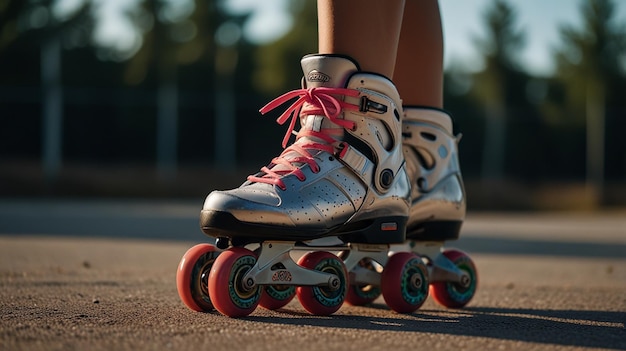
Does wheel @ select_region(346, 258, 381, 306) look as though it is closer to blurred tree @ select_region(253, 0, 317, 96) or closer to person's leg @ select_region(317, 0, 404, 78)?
person's leg @ select_region(317, 0, 404, 78)

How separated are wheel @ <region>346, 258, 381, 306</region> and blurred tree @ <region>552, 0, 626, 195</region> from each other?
22.2 m

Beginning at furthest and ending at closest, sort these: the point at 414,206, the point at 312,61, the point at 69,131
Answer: the point at 69,131 → the point at 414,206 → the point at 312,61

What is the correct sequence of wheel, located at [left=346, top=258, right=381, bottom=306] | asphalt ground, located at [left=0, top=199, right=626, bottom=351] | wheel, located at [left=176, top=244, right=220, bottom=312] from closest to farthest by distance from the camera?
A: asphalt ground, located at [left=0, top=199, right=626, bottom=351]
wheel, located at [left=176, top=244, right=220, bottom=312]
wheel, located at [left=346, top=258, right=381, bottom=306]

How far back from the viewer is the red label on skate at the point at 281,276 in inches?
77.7

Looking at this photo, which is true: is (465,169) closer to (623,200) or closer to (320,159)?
(623,200)

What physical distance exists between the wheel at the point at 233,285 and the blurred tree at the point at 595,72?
895 inches

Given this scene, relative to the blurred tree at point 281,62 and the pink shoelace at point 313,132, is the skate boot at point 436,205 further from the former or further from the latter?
the blurred tree at point 281,62

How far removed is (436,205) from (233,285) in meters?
0.85

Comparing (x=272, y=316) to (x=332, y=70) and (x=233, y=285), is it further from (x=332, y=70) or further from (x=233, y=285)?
(x=332, y=70)

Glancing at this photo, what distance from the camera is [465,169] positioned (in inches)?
928

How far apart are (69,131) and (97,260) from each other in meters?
17.2

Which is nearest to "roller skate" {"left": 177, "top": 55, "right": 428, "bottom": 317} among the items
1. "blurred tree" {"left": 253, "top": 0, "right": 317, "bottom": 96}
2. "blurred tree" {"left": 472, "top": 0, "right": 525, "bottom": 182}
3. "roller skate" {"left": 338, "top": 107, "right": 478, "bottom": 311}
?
"roller skate" {"left": 338, "top": 107, "right": 478, "bottom": 311}

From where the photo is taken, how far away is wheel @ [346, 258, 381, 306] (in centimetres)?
241

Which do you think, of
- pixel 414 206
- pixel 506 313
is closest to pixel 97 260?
pixel 414 206
